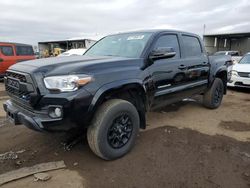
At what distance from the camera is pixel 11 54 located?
11.4 metres

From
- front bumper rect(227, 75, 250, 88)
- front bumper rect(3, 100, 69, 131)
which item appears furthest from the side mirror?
front bumper rect(227, 75, 250, 88)

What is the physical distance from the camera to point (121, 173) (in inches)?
117

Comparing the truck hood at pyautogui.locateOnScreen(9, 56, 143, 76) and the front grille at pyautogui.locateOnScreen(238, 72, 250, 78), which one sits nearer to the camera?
the truck hood at pyautogui.locateOnScreen(9, 56, 143, 76)

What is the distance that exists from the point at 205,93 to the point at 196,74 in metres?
1.13

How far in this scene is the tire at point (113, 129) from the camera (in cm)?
299

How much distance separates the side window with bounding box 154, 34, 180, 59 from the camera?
3986 mm

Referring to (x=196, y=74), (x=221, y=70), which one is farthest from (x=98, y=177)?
(x=221, y=70)

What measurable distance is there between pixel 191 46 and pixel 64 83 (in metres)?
3.20

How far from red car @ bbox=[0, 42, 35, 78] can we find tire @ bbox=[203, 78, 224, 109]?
9.16 m

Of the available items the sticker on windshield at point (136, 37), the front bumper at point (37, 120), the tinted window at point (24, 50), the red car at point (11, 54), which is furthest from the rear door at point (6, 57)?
the front bumper at point (37, 120)

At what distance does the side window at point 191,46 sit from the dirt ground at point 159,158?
4.80ft

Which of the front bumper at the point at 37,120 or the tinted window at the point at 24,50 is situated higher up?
the tinted window at the point at 24,50

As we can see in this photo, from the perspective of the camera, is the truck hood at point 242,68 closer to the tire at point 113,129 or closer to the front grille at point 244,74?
the front grille at point 244,74

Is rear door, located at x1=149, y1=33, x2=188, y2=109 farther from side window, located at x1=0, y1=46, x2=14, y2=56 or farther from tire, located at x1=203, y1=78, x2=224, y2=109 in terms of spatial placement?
side window, located at x1=0, y1=46, x2=14, y2=56
